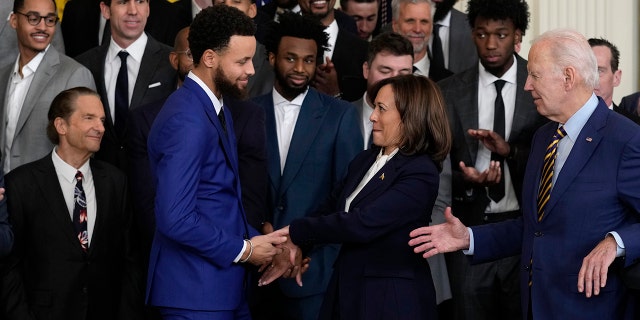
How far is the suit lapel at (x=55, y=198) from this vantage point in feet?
17.8

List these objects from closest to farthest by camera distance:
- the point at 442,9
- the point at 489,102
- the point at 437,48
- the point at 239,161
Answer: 1. the point at 239,161
2. the point at 489,102
3. the point at 437,48
4. the point at 442,9

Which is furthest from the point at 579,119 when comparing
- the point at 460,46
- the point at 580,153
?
the point at 460,46

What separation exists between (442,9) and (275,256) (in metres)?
2.74

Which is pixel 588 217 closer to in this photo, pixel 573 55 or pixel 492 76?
pixel 573 55

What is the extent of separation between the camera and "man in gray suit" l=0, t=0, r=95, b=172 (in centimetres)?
595

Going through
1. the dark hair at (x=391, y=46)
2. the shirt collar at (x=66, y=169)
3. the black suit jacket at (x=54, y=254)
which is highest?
the dark hair at (x=391, y=46)

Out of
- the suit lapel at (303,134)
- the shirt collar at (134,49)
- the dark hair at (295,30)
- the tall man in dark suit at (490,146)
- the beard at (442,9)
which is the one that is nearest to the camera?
the suit lapel at (303,134)

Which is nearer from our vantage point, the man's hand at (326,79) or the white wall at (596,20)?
the man's hand at (326,79)

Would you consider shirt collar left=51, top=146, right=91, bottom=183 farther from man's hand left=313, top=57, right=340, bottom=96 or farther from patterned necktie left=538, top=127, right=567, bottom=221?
patterned necktie left=538, top=127, right=567, bottom=221

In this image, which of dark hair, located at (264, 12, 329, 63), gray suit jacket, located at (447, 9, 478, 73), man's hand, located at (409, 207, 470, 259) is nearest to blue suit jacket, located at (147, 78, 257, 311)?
man's hand, located at (409, 207, 470, 259)

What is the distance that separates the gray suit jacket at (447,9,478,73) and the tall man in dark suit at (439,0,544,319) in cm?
67

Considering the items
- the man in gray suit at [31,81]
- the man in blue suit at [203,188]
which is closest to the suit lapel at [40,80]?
the man in gray suit at [31,81]

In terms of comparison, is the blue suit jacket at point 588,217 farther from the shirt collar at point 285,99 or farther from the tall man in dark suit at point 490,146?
the shirt collar at point 285,99

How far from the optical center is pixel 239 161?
5.26m
